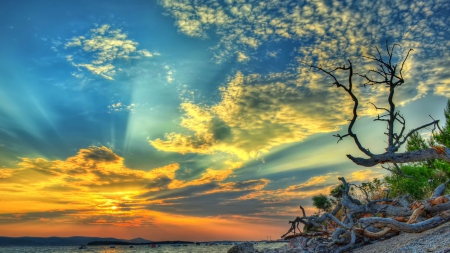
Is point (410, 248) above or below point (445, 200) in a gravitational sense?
below

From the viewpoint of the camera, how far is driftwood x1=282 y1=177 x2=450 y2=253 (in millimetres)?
8102

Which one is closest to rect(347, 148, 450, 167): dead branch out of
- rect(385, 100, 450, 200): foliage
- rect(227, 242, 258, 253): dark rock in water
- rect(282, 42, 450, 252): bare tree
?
rect(282, 42, 450, 252): bare tree

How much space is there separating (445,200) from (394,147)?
3.38 m

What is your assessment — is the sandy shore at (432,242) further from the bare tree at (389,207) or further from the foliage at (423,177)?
the foliage at (423,177)

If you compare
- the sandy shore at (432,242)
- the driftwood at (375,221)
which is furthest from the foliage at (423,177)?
the sandy shore at (432,242)

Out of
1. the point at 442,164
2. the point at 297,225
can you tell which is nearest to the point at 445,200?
the point at 297,225

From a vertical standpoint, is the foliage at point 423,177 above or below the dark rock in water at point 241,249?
above

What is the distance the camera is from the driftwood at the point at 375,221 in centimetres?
810

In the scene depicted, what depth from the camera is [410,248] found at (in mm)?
7242

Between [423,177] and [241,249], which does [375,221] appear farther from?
[423,177]

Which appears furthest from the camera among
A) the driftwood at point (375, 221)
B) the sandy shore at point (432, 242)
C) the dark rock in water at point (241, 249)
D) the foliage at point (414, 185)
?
the foliage at point (414, 185)

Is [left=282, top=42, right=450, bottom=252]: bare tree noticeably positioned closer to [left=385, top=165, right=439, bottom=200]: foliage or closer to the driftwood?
the driftwood

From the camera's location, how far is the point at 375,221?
25.5 ft

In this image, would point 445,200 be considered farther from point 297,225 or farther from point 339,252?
point 297,225
